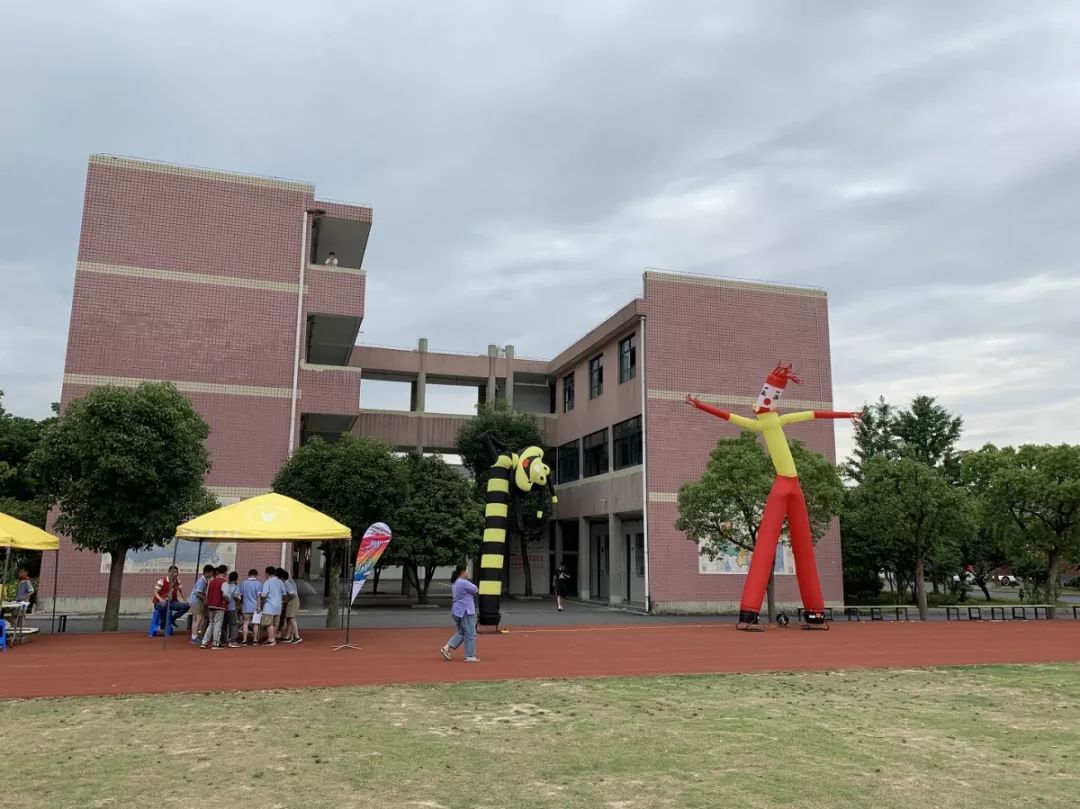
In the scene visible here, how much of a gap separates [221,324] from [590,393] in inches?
576

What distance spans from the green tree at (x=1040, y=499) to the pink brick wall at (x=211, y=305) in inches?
809

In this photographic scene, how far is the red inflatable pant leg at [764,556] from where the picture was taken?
19.2 m

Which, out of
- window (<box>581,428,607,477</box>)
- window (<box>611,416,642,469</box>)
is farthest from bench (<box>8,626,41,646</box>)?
window (<box>581,428,607,477</box>)

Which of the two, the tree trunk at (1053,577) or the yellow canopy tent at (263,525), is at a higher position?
the yellow canopy tent at (263,525)

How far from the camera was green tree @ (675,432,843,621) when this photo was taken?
21.6 m

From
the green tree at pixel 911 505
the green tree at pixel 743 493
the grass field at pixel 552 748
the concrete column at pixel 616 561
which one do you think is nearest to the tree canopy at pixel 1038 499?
the green tree at pixel 911 505

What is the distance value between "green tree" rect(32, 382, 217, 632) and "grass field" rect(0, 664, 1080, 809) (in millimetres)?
8129

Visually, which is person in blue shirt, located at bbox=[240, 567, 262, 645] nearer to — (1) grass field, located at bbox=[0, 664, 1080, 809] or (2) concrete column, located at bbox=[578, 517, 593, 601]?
(1) grass field, located at bbox=[0, 664, 1080, 809]

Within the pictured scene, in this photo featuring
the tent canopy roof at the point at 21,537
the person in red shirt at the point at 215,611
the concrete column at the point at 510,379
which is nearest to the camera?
the tent canopy roof at the point at 21,537

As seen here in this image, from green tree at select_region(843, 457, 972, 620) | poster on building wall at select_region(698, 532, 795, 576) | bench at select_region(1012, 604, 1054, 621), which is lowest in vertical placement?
bench at select_region(1012, 604, 1054, 621)

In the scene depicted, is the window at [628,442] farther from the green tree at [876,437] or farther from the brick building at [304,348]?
the green tree at [876,437]

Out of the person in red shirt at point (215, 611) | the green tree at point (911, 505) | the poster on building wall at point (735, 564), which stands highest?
the green tree at point (911, 505)

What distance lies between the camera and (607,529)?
110 feet

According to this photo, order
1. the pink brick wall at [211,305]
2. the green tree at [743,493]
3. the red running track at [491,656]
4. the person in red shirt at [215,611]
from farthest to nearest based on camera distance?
the pink brick wall at [211,305]
the green tree at [743,493]
the person in red shirt at [215,611]
the red running track at [491,656]
